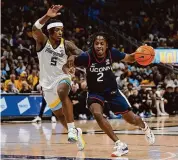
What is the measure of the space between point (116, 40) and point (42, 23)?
16.8 meters

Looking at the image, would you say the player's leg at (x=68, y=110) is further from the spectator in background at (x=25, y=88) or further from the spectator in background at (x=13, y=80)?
the spectator in background at (x=25, y=88)

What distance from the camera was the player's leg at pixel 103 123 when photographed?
7.98 metres

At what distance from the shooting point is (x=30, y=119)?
744 inches

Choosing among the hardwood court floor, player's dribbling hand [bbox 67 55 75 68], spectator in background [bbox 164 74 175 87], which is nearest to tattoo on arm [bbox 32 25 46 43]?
player's dribbling hand [bbox 67 55 75 68]

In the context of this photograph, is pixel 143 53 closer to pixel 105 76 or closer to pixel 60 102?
pixel 105 76

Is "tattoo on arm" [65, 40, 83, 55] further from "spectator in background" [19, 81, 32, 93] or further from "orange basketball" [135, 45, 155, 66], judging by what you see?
"spectator in background" [19, 81, 32, 93]

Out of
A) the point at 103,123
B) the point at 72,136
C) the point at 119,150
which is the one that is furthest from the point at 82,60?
the point at 119,150

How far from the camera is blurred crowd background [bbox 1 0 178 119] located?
1977 centimetres

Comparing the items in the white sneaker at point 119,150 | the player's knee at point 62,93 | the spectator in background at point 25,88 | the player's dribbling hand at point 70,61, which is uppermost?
the player's dribbling hand at point 70,61

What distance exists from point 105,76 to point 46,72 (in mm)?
1149

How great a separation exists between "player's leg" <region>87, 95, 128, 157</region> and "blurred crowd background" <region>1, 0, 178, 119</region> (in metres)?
10.4

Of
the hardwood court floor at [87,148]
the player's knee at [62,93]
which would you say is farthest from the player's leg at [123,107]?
the player's knee at [62,93]

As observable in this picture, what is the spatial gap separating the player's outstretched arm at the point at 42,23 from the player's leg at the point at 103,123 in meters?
1.32

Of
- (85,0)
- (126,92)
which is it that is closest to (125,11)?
(85,0)
